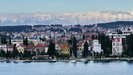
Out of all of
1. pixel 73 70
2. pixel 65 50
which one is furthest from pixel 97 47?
pixel 73 70

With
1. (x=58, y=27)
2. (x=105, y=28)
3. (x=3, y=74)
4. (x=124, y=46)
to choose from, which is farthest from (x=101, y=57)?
(x=58, y=27)

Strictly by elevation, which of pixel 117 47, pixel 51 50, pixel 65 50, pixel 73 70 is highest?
pixel 117 47

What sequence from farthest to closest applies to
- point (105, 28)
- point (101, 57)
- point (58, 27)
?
point (58, 27) → point (105, 28) → point (101, 57)

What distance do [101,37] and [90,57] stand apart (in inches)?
183

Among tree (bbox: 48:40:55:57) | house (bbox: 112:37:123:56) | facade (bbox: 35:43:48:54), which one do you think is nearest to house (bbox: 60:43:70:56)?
facade (bbox: 35:43:48:54)

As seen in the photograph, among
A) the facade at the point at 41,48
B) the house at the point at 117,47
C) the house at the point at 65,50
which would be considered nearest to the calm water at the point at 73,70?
the house at the point at 117,47

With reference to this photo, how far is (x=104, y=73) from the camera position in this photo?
164 feet

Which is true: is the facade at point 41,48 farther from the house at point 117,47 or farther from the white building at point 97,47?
the house at point 117,47

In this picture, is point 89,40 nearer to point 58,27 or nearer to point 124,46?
point 124,46

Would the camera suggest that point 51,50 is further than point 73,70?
Yes

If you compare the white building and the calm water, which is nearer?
the calm water

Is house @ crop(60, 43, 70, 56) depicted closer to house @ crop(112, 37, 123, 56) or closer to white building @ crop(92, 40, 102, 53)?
white building @ crop(92, 40, 102, 53)

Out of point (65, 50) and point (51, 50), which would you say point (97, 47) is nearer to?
point (65, 50)

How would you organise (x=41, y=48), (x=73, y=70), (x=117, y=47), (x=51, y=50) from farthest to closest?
1. (x=41, y=48)
2. (x=117, y=47)
3. (x=51, y=50)
4. (x=73, y=70)
